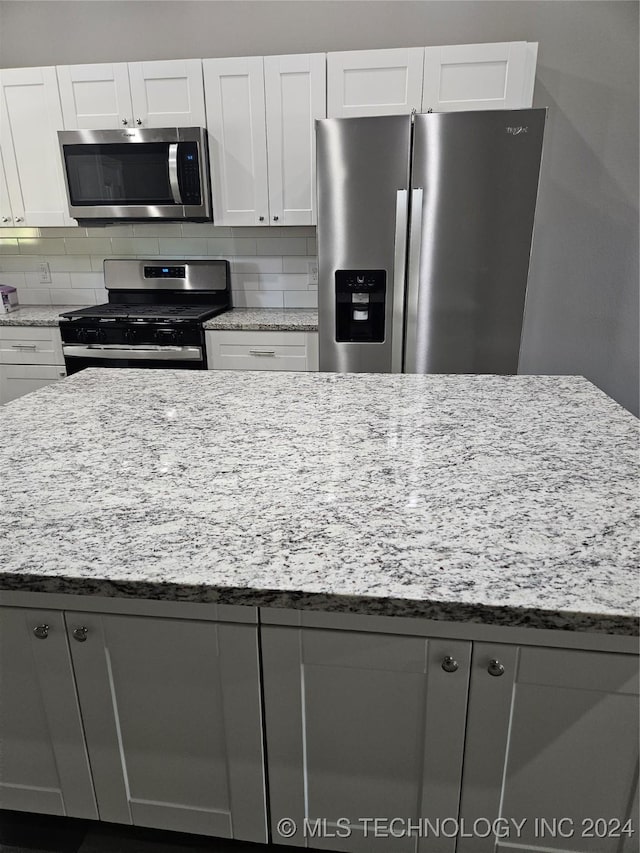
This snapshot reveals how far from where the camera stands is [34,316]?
3236 millimetres

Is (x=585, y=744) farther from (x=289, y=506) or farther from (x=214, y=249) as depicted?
(x=214, y=249)

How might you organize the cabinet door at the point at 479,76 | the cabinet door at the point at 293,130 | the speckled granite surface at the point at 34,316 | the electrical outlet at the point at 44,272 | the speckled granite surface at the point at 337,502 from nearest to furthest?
the speckled granite surface at the point at 337,502
the cabinet door at the point at 479,76
the cabinet door at the point at 293,130
the speckled granite surface at the point at 34,316
the electrical outlet at the point at 44,272

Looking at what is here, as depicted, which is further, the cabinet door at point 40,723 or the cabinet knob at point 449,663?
the cabinet door at point 40,723

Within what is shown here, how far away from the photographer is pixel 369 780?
992mm

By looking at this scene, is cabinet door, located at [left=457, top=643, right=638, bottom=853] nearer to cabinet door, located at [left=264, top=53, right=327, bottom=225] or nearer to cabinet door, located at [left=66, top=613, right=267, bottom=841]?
cabinet door, located at [left=66, top=613, right=267, bottom=841]

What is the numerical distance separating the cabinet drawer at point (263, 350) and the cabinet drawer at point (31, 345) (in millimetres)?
913

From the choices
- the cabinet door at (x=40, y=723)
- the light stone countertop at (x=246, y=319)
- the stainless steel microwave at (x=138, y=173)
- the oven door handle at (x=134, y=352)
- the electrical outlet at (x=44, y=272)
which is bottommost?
the cabinet door at (x=40, y=723)

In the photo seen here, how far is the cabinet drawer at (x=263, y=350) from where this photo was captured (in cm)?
300

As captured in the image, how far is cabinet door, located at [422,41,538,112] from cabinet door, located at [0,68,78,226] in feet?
6.60

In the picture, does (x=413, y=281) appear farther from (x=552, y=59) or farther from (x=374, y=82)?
(x=552, y=59)

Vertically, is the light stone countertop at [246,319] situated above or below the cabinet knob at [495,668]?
above

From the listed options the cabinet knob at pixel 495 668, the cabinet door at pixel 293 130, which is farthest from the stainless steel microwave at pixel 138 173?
the cabinet knob at pixel 495 668

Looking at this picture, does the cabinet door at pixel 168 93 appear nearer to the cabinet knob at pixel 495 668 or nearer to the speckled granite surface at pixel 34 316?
the speckled granite surface at pixel 34 316

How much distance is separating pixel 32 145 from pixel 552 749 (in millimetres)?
3647
